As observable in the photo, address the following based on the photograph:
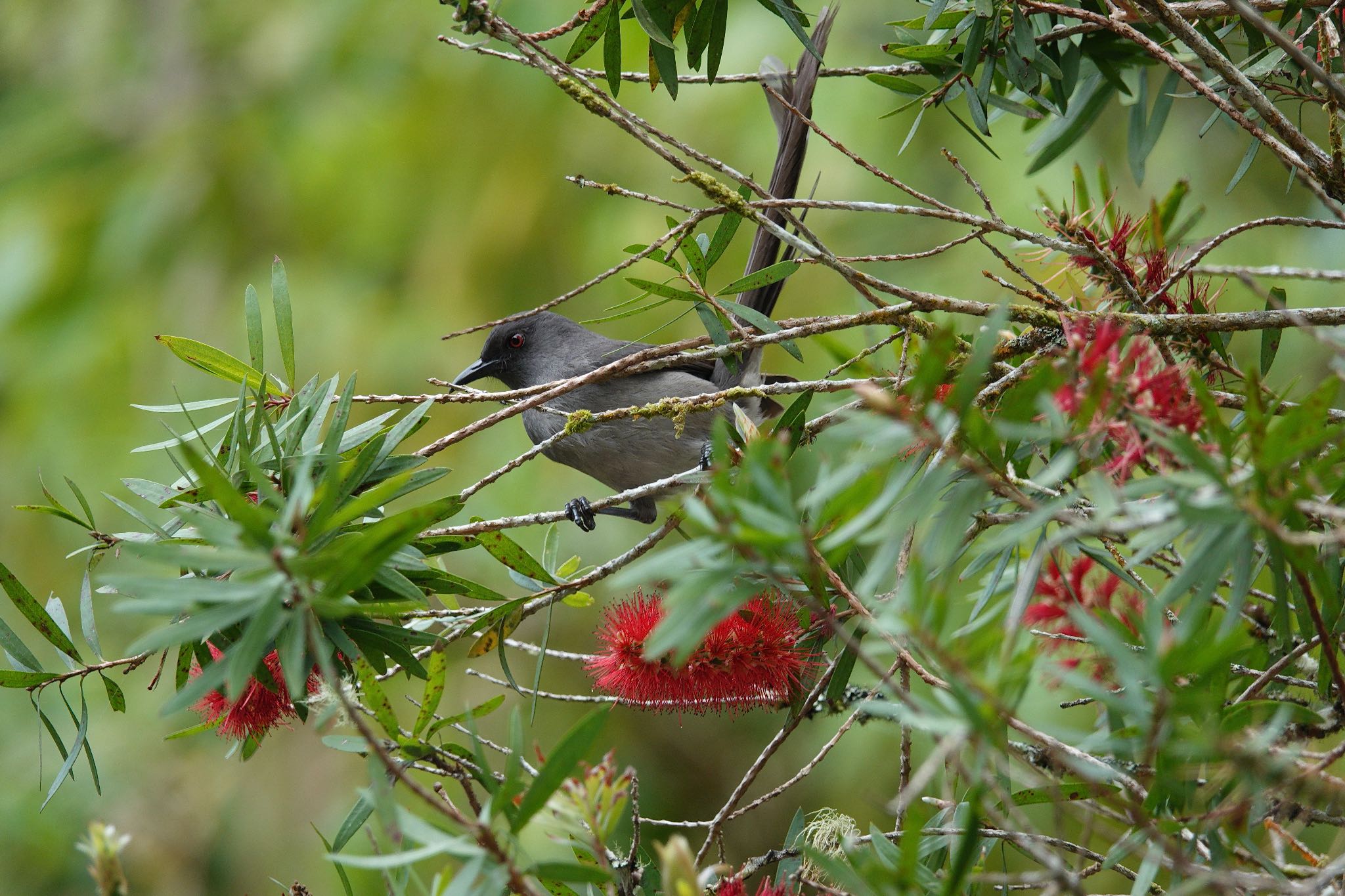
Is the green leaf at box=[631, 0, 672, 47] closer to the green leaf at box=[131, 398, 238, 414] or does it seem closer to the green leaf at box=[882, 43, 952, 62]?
the green leaf at box=[882, 43, 952, 62]

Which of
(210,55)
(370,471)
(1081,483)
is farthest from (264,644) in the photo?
(210,55)

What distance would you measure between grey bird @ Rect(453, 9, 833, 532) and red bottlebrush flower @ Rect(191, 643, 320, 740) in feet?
4.84

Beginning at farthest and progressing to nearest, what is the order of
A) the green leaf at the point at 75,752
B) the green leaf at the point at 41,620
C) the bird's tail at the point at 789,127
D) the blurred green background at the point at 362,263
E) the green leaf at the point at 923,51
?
the blurred green background at the point at 362,263 → the bird's tail at the point at 789,127 → the green leaf at the point at 923,51 → the green leaf at the point at 41,620 → the green leaf at the point at 75,752

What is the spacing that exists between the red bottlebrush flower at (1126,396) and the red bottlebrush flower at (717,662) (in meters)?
0.87

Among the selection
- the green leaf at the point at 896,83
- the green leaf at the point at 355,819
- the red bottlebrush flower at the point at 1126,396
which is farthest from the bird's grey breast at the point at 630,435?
the red bottlebrush flower at the point at 1126,396

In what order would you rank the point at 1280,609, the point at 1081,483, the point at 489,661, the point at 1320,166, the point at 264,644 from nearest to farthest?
the point at 264,644 → the point at 1280,609 → the point at 1320,166 → the point at 1081,483 → the point at 489,661

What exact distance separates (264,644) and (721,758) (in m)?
5.87

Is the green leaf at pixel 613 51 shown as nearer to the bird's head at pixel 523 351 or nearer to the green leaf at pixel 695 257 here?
the green leaf at pixel 695 257

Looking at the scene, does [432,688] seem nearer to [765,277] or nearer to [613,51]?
[765,277]

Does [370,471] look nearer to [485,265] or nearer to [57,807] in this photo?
[485,265]

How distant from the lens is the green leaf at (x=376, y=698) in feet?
4.79

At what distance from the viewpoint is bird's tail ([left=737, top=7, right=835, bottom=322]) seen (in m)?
2.69

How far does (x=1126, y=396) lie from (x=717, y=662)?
1.07 meters

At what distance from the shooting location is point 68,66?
920cm
